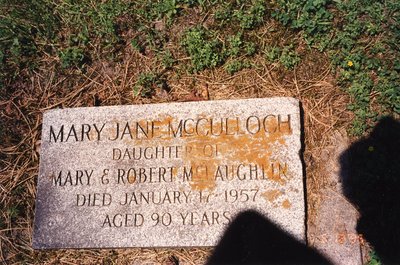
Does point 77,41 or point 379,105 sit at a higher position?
point 77,41

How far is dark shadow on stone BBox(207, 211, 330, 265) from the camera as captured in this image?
10.2ft

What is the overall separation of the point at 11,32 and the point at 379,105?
11.5 ft

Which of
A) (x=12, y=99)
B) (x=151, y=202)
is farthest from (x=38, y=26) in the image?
(x=151, y=202)

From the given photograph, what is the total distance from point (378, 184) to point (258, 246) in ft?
3.55

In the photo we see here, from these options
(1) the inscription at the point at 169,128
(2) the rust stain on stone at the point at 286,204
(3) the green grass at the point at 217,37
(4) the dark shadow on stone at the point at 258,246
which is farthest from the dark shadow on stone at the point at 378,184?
(1) the inscription at the point at 169,128

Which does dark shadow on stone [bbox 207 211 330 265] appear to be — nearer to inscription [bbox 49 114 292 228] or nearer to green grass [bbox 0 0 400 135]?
inscription [bbox 49 114 292 228]

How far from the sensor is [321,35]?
3.58 metres

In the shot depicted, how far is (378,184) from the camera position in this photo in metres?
3.22

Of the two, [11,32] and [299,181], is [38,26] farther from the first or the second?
[299,181]

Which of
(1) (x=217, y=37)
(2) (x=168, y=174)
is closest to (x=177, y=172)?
(2) (x=168, y=174)

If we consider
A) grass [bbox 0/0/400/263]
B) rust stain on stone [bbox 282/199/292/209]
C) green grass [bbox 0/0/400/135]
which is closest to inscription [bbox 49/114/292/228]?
rust stain on stone [bbox 282/199/292/209]

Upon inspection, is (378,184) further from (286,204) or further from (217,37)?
(217,37)

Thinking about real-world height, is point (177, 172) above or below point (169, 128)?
below

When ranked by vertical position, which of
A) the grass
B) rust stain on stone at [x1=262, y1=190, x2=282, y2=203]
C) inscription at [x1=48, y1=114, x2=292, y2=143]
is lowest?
rust stain on stone at [x1=262, y1=190, x2=282, y2=203]
